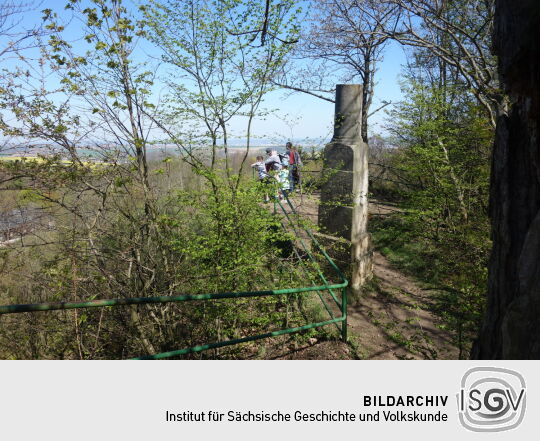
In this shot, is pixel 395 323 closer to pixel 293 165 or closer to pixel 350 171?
pixel 350 171

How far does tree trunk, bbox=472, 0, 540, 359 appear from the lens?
1.44 metres

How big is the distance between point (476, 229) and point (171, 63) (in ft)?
15.9

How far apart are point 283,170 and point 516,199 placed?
4.05m

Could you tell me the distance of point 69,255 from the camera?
3814 mm

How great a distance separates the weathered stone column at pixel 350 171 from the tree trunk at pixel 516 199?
4.64 meters

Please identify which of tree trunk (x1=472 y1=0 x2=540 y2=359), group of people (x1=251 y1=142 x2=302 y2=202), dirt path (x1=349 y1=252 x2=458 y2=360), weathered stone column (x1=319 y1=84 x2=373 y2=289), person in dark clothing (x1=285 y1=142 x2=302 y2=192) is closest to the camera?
tree trunk (x1=472 y1=0 x2=540 y2=359)

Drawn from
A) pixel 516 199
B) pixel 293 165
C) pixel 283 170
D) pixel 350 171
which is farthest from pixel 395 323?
pixel 516 199

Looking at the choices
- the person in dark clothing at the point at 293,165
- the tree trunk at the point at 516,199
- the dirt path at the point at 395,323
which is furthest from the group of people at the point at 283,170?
the tree trunk at the point at 516,199

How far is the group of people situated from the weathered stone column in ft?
1.94

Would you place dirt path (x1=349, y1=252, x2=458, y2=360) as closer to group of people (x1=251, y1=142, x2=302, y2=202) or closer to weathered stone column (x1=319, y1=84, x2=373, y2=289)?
weathered stone column (x1=319, y1=84, x2=373, y2=289)

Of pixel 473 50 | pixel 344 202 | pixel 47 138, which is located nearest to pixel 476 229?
pixel 344 202

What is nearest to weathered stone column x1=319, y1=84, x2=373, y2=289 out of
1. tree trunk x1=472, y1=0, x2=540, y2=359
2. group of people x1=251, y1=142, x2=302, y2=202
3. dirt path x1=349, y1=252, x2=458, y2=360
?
dirt path x1=349, y1=252, x2=458, y2=360

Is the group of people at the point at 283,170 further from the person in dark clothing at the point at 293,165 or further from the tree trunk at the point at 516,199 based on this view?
the tree trunk at the point at 516,199

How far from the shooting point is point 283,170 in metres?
5.52
